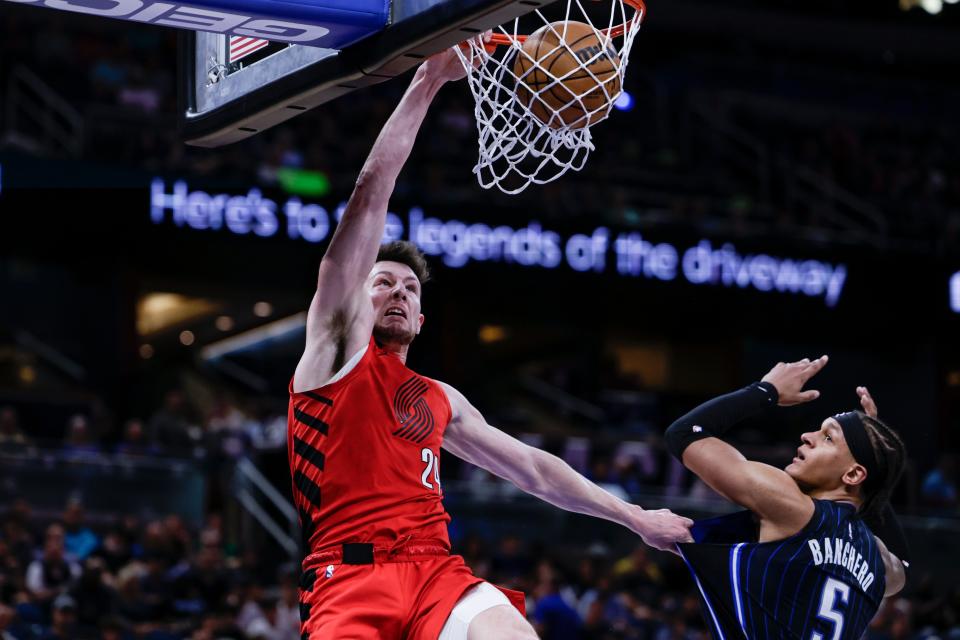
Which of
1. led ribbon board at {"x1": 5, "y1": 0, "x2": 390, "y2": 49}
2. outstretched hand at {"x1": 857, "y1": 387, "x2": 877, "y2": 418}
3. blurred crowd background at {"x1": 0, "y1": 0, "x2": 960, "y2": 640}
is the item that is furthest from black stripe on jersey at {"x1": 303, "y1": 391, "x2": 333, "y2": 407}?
blurred crowd background at {"x1": 0, "y1": 0, "x2": 960, "y2": 640}

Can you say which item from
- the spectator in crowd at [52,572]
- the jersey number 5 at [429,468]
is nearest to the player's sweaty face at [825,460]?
the jersey number 5 at [429,468]

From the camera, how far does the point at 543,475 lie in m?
5.59

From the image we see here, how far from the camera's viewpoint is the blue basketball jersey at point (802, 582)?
5008 mm

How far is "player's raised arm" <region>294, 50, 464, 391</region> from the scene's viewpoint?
4.88 m

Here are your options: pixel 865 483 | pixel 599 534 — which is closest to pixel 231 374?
pixel 599 534

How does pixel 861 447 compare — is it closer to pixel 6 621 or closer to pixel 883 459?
pixel 883 459

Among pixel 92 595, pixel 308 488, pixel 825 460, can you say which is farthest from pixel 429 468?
pixel 92 595

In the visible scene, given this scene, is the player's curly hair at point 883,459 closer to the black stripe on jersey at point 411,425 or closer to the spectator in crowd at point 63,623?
the black stripe on jersey at point 411,425

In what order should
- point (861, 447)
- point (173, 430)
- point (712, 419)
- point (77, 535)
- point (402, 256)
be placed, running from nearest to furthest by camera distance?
point (861, 447)
point (712, 419)
point (402, 256)
point (77, 535)
point (173, 430)

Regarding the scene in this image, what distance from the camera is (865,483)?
5.19 meters

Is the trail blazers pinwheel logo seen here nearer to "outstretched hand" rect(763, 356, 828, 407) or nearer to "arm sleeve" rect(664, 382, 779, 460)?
"arm sleeve" rect(664, 382, 779, 460)

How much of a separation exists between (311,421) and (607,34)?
6.07ft

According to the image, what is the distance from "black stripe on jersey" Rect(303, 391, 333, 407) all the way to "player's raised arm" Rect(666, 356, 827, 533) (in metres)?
1.24

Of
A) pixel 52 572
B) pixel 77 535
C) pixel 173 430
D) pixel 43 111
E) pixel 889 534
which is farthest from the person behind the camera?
pixel 43 111
